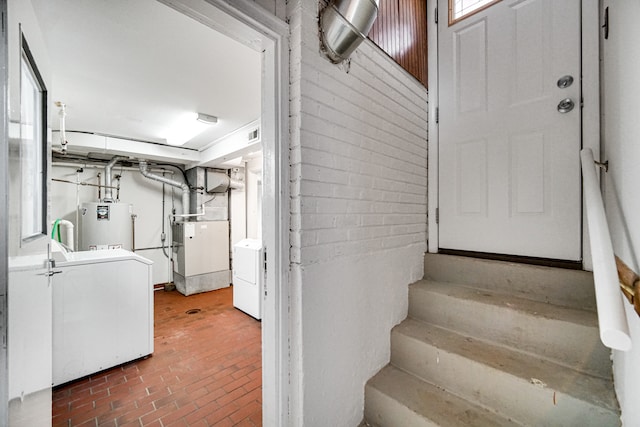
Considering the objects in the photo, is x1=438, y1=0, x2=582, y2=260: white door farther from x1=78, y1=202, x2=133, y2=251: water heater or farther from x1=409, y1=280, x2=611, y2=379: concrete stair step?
x1=78, y1=202, x2=133, y2=251: water heater

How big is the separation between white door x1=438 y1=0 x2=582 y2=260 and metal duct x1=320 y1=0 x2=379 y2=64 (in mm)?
1238

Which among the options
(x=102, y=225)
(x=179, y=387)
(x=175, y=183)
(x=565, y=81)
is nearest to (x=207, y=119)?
(x=175, y=183)

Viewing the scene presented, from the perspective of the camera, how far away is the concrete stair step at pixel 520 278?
153 centimetres

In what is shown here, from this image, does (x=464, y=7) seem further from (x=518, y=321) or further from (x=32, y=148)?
(x=32, y=148)

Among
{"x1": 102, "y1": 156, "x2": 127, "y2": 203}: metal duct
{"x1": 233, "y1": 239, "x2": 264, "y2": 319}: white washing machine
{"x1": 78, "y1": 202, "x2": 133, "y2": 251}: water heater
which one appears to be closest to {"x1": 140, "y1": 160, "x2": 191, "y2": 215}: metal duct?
{"x1": 102, "y1": 156, "x2": 127, "y2": 203}: metal duct

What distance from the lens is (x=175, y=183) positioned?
4.80m

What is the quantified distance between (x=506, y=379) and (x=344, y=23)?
6.41 feet

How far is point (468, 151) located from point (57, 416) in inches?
144

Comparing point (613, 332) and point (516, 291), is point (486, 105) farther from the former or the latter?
point (613, 332)

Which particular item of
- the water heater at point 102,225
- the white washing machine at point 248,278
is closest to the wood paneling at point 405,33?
the white washing machine at point 248,278

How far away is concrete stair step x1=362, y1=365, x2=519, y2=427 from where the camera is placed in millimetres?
1284

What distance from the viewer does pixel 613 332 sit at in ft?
1.60

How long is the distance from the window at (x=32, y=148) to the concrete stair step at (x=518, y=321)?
2.13 m

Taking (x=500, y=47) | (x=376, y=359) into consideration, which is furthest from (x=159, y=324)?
(x=500, y=47)
